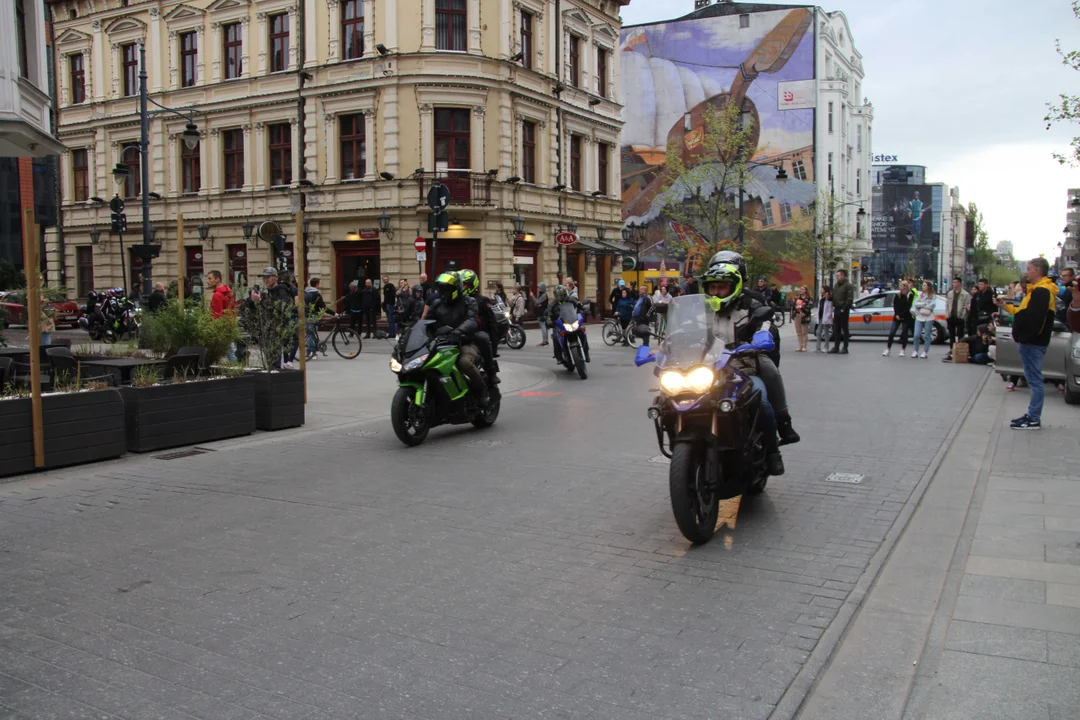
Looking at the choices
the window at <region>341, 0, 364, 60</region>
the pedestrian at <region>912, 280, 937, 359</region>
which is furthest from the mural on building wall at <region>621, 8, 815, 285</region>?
the pedestrian at <region>912, 280, 937, 359</region>

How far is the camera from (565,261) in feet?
115

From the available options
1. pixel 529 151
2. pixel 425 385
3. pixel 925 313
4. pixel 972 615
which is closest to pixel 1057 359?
pixel 925 313

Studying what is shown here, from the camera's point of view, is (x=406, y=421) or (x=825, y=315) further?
(x=825, y=315)

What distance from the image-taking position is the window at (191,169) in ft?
118

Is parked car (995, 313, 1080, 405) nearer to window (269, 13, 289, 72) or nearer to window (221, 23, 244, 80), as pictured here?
window (269, 13, 289, 72)

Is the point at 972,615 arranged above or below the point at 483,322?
below

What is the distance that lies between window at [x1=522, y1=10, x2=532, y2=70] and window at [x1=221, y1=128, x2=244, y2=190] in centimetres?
1098

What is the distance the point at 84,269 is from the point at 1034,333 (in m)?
38.4

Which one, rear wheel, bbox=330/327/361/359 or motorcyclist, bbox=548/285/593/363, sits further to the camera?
rear wheel, bbox=330/327/361/359

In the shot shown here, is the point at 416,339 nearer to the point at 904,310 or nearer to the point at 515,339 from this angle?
the point at 515,339

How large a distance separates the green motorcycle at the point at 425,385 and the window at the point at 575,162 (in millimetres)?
27389

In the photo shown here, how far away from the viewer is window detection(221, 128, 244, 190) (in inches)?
1371

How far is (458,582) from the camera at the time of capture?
4879 mm

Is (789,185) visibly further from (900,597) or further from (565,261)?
(900,597)
